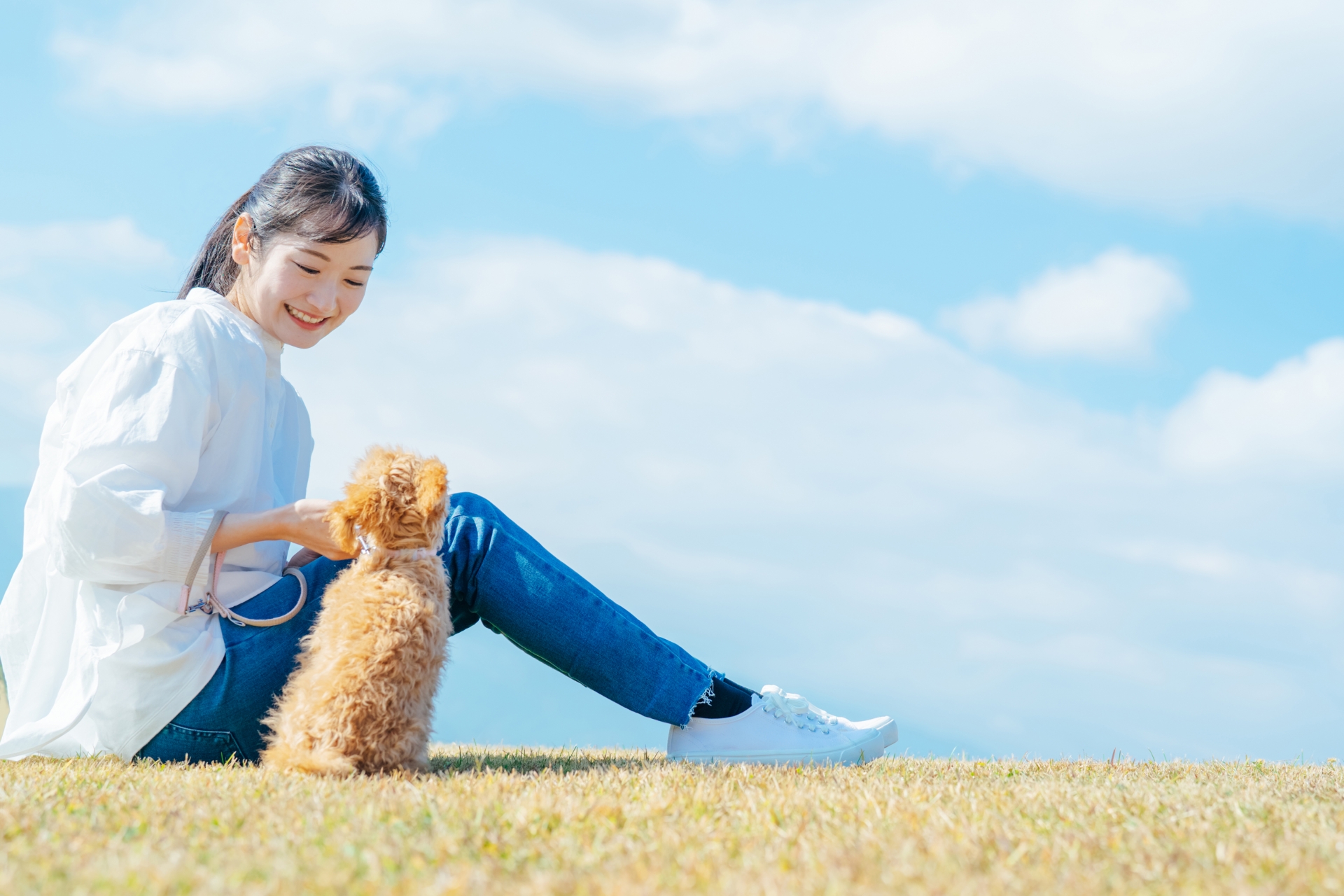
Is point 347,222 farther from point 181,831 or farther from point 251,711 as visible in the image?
point 181,831

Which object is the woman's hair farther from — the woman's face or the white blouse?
the white blouse

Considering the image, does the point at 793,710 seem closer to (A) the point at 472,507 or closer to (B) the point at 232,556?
(A) the point at 472,507

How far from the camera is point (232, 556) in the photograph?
3189 mm

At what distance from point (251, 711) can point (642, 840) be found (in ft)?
5.45

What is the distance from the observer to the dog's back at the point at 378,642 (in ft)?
8.98

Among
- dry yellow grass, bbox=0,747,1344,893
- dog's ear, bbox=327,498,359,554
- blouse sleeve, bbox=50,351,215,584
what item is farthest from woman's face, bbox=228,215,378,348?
dry yellow grass, bbox=0,747,1344,893

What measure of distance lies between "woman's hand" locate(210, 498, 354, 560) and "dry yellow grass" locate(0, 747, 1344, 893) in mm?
637

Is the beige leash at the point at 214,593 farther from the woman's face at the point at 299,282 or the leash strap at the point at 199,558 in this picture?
the woman's face at the point at 299,282

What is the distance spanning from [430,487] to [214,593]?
2.80 feet

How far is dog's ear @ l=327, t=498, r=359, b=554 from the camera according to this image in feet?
9.19

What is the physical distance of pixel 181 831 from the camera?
80.4 inches

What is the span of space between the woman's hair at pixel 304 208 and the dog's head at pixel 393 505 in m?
1.02

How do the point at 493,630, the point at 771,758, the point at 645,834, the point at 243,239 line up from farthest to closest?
the point at 243,239 < the point at 771,758 < the point at 493,630 < the point at 645,834

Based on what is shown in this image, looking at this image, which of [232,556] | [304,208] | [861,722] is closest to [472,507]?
[232,556]
